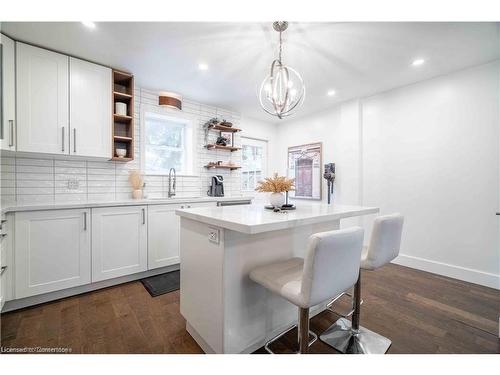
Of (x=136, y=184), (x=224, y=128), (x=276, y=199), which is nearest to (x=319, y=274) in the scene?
(x=276, y=199)

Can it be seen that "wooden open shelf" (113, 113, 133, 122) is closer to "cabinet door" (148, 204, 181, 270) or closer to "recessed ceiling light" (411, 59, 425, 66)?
"cabinet door" (148, 204, 181, 270)

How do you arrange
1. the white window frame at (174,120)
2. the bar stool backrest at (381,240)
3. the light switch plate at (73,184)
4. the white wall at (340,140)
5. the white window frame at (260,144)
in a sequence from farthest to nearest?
the white window frame at (260,144), the white wall at (340,140), the white window frame at (174,120), the light switch plate at (73,184), the bar stool backrest at (381,240)

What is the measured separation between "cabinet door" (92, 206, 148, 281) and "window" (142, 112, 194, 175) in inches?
36.2

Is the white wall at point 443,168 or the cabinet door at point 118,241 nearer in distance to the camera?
the cabinet door at point 118,241

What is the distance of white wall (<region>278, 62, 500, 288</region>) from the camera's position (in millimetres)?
2541

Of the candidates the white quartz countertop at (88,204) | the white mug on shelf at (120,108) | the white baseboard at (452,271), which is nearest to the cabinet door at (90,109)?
the white mug on shelf at (120,108)

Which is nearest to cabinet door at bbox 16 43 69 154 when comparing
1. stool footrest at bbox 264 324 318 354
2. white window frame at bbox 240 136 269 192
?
stool footrest at bbox 264 324 318 354

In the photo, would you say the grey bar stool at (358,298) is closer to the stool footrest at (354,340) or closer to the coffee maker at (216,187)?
the stool footrest at (354,340)

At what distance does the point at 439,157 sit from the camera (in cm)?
286

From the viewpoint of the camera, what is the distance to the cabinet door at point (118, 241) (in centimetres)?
241

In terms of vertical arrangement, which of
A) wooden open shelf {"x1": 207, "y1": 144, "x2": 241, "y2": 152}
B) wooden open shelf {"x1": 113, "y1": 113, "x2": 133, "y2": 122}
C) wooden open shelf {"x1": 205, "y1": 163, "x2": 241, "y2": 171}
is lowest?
wooden open shelf {"x1": 205, "y1": 163, "x2": 241, "y2": 171}

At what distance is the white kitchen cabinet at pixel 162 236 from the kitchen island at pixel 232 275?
1.23 m
